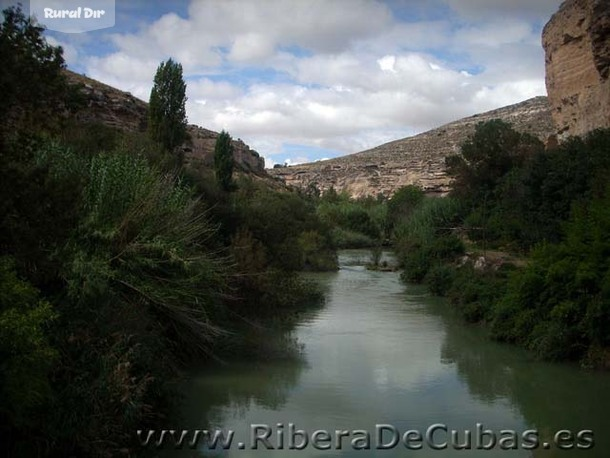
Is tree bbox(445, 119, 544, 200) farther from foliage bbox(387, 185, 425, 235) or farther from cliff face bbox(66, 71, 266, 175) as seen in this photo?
cliff face bbox(66, 71, 266, 175)

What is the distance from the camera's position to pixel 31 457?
300 inches

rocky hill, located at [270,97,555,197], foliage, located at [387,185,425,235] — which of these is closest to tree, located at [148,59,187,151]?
foliage, located at [387,185,425,235]

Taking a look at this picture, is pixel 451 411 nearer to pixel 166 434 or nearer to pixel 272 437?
pixel 272 437

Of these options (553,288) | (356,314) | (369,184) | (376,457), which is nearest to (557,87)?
(356,314)

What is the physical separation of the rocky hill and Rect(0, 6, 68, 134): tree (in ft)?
207

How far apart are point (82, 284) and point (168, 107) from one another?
2214 centimetres

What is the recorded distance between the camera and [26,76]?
624 centimetres

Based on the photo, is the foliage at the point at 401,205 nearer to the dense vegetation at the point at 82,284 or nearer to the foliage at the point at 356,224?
the foliage at the point at 356,224

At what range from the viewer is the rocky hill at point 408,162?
75.6 metres

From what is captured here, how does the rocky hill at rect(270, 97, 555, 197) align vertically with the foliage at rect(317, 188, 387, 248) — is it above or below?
above

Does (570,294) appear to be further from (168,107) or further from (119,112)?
(119,112)

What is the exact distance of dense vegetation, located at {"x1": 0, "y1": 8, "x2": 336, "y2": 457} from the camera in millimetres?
6375

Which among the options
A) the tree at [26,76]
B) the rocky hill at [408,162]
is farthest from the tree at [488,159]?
the tree at [26,76]

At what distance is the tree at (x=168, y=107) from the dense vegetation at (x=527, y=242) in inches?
533
